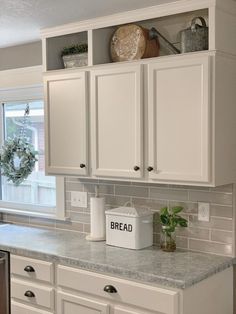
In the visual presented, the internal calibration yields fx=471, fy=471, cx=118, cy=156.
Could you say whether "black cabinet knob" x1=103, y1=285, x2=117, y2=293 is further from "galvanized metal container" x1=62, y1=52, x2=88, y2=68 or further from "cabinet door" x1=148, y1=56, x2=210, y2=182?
"galvanized metal container" x1=62, y1=52, x2=88, y2=68

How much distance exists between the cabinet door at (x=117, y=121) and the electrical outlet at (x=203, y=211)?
443mm

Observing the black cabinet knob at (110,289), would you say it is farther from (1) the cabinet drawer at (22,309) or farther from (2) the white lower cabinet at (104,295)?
(1) the cabinet drawer at (22,309)

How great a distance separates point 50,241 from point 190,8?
1834mm

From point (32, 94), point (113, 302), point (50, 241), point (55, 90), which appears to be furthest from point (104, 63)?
point (113, 302)

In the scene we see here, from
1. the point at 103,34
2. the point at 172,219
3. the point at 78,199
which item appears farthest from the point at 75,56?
the point at 172,219

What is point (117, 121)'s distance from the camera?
3004mm

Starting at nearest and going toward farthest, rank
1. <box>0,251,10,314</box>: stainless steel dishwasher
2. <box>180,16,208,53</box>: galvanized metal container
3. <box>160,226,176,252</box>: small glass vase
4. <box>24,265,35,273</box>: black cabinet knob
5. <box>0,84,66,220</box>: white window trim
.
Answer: <box>180,16,208,53</box>: galvanized metal container → <box>160,226,176,252</box>: small glass vase → <box>24,265,35,273</box>: black cabinet knob → <box>0,251,10,314</box>: stainless steel dishwasher → <box>0,84,66,220</box>: white window trim

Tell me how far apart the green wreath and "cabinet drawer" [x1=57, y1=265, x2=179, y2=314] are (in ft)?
4.25

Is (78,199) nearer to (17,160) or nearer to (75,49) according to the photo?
(17,160)

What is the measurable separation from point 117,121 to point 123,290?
1.04 metres

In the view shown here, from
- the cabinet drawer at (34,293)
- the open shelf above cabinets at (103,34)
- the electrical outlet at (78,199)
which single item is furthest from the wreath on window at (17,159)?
the cabinet drawer at (34,293)

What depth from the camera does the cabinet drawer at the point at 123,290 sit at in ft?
8.07

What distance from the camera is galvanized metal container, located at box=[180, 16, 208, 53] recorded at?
2.71 m

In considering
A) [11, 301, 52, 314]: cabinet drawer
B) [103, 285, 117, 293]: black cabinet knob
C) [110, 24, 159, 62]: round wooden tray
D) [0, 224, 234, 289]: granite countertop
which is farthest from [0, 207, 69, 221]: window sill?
[110, 24, 159, 62]: round wooden tray
